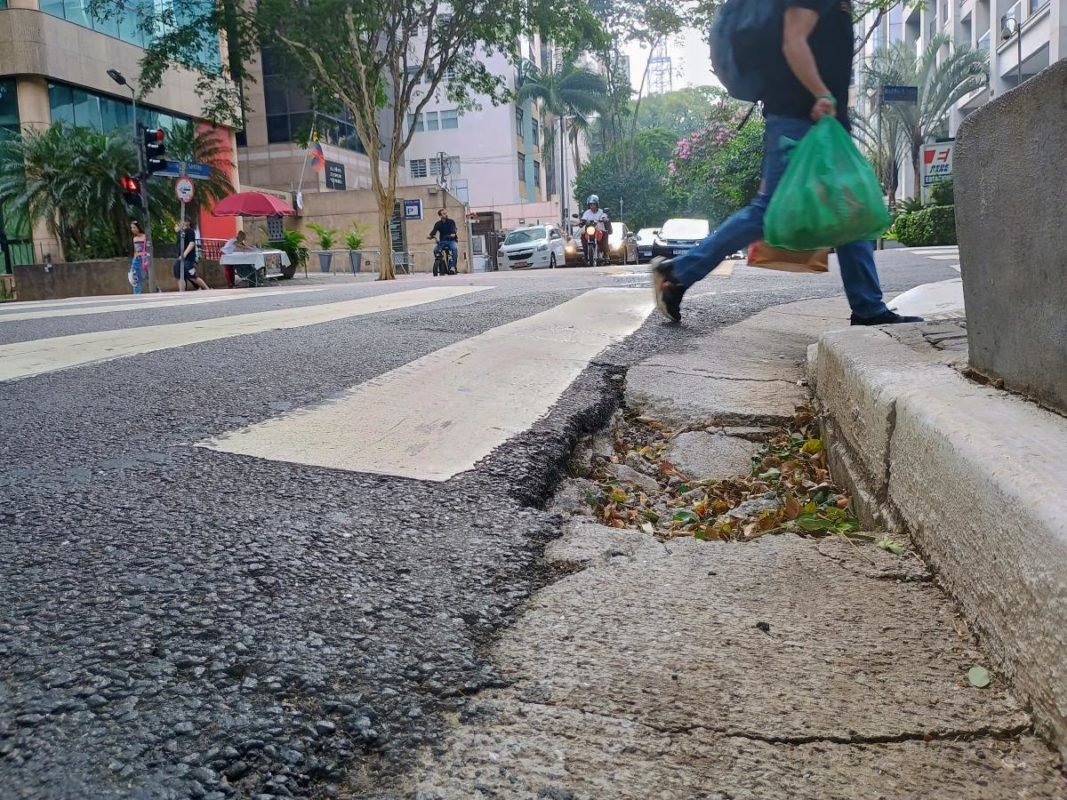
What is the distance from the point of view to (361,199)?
35281mm

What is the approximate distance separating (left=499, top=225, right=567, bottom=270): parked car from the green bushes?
8.75m

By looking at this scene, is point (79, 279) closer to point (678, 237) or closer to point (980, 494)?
point (678, 237)

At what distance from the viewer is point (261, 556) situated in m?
1.57

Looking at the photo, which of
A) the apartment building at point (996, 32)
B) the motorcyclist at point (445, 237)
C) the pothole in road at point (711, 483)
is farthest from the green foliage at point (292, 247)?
the pothole in road at point (711, 483)

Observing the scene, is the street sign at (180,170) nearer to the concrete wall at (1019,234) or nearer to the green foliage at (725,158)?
the concrete wall at (1019,234)

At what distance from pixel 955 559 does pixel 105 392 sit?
2.57 metres

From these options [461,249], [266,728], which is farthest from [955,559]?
[461,249]

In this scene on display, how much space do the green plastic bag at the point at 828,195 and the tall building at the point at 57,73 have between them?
1968cm

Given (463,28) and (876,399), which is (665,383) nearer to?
(876,399)

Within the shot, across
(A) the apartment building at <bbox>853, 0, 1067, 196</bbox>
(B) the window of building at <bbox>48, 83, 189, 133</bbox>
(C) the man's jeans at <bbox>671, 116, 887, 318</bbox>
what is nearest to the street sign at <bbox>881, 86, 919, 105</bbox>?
(A) the apartment building at <bbox>853, 0, 1067, 196</bbox>

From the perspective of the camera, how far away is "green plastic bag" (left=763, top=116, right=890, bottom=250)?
3.01m

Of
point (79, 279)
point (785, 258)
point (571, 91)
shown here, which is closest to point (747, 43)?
point (785, 258)

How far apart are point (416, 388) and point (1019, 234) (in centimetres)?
186

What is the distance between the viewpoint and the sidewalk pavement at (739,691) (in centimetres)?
106
